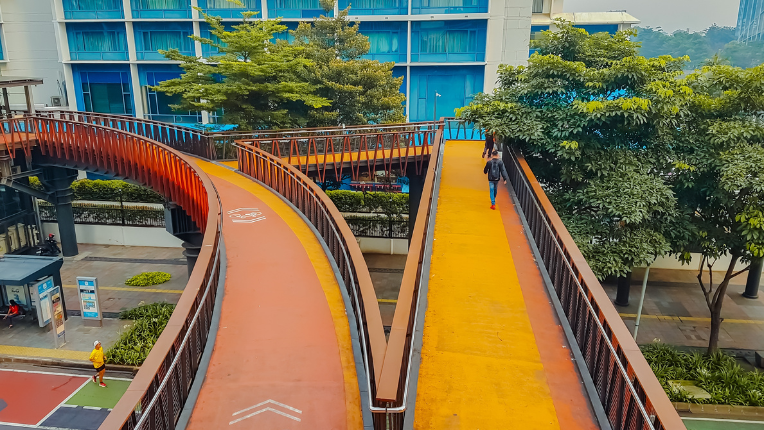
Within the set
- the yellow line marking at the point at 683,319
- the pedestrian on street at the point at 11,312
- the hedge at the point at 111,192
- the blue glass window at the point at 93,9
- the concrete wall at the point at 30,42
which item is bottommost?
the yellow line marking at the point at 683,319

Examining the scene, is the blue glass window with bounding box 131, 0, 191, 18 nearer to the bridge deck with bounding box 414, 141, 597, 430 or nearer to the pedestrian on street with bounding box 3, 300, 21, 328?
the pedestrian on street with bounding box 3, 300, 21, 328

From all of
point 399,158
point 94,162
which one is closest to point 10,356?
point 94,162

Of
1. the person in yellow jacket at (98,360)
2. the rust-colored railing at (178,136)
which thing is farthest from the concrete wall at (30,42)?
the person in yellow jacket at (98,360)

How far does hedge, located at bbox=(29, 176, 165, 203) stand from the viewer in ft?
95.7

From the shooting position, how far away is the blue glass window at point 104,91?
38438 mm

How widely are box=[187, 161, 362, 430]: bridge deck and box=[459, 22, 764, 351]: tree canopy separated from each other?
707cm

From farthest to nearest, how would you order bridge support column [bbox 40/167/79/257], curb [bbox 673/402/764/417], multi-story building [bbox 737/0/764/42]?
multi-story building [bbox 737/0/764/42], bridge support column [bbox 40/167/79/257], curb [bbox 673/402/764/417]

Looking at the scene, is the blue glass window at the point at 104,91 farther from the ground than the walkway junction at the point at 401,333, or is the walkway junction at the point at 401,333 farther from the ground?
the blue glass window at the point at 104,91

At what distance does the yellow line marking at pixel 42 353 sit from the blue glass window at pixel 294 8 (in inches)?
1043

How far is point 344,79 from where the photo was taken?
24078 millimetres

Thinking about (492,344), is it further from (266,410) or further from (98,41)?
(98,41)

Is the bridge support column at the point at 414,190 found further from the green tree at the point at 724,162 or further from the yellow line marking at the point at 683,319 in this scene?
the green tree at the point at 724,162

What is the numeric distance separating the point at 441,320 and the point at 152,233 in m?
24.8

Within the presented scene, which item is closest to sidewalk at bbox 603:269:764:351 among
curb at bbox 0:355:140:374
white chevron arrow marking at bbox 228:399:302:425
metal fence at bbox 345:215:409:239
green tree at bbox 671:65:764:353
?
green tree at bbox 671:65:764:353
